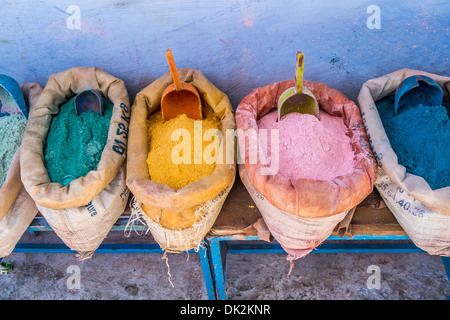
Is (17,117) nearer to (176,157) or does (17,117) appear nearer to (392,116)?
(176,157)

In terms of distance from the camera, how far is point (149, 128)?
1477 mm

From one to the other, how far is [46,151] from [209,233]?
0.71 m

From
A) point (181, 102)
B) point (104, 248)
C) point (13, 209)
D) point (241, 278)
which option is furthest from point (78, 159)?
point (241, 278)

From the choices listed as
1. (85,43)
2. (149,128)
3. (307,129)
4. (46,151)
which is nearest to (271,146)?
(307,129)

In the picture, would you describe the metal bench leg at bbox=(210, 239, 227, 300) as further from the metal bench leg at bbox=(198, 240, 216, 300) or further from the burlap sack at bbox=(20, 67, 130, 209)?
the burlap sack at bbox=(20, 67, 130, 209)

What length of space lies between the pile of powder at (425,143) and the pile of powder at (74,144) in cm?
111

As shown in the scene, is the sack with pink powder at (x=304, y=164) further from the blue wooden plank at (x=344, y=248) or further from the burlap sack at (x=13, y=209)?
the burlap sack at (x=13, y=209)

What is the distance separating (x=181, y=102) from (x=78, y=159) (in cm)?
45

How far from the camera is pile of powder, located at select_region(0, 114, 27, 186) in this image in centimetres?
143

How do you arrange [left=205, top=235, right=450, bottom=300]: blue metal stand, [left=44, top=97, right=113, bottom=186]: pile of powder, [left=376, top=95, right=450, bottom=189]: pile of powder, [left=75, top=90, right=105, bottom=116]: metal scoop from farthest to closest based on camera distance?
1. [left=205, top=235, right=450, bottom=300]: blue metal stand
2. [left=75, top=90, right=105, bottom=116]: metal scoop
3. [left=44, top=97, right=113, bottom=186]: pile of powder
4. [left=376, top=95, right=450, bottom=189]: pile of powder

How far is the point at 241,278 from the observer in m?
1.95

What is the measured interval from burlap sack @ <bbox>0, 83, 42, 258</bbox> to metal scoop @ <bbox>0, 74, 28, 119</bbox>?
248 millimetres

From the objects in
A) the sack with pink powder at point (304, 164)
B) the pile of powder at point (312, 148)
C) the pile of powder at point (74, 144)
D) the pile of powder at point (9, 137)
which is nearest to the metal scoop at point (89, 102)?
the pile of powder at point (74, 144)

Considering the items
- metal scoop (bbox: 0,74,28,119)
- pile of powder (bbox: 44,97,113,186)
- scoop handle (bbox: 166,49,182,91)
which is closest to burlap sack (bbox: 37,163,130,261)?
pile of powder (bbox: 44,97,113,186)
